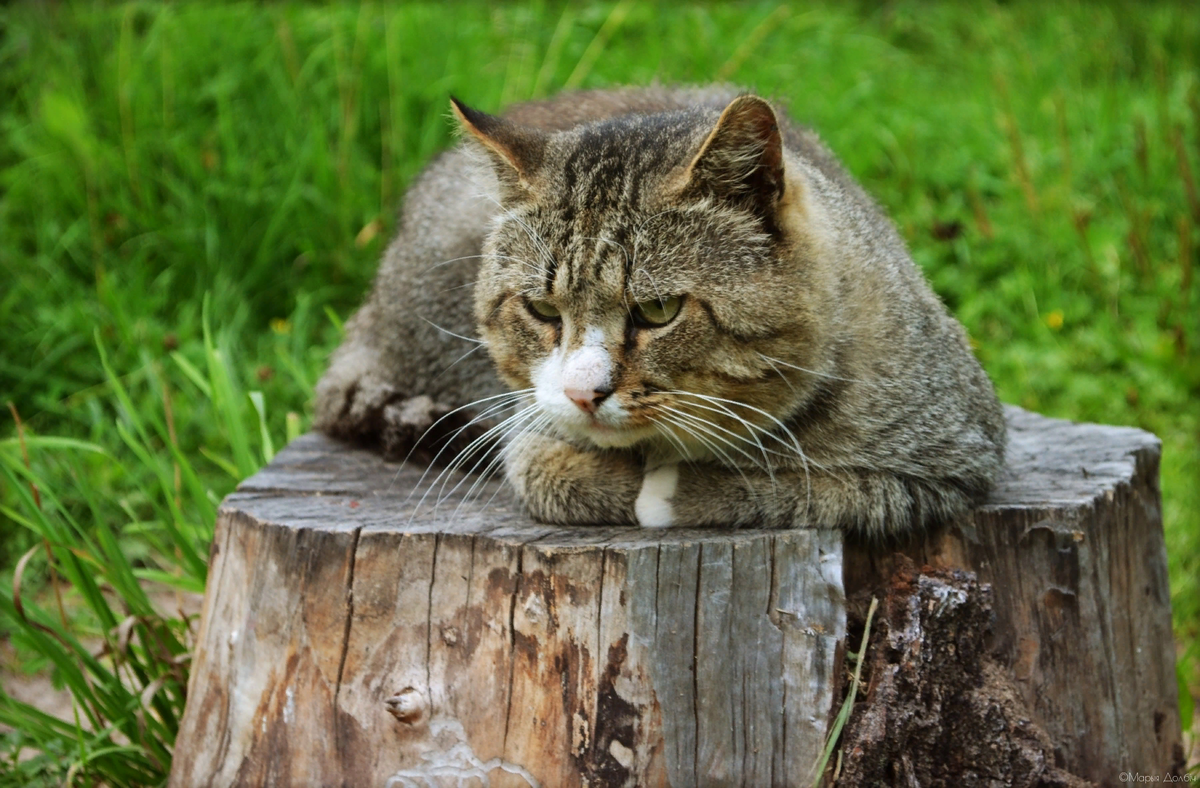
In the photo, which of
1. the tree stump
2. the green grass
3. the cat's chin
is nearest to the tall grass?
the tree stump

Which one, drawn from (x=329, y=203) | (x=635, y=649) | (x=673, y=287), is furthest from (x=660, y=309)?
(x=329, y=203)

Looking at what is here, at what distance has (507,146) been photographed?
2422mm

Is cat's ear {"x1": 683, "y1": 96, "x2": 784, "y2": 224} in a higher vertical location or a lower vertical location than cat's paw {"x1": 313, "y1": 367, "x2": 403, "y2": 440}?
higher

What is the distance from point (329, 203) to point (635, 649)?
3.39m

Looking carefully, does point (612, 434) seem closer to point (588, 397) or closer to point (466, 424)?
point (588, 397)

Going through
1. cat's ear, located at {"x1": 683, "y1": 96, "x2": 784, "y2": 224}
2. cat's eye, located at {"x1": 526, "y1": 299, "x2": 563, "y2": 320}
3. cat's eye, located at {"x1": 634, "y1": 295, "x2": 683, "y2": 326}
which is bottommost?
cat's eye, located at {"x1": 634, "y1": 295, "x2": 683, "y2": 326}

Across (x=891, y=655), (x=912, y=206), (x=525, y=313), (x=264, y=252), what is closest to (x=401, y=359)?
(x=525, y=313)

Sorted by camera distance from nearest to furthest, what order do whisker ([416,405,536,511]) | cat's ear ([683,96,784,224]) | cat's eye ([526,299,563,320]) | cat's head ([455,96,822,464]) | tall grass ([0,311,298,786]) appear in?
cat's ear ([683,96,784,224])
cat's head ([455,96,822,464])
cat's eye ([526,299,563,320])
whisker ([416,405,536,511])
tall grass ([0,311,298,786])

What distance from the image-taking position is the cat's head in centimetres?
220

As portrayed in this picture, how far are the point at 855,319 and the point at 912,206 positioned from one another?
3496 mm

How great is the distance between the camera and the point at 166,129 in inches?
198

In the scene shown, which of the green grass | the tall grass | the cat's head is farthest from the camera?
the green grass

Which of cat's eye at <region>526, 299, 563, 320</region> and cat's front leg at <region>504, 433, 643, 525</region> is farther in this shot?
cat's front leg at <region>504, 433, 643, 525</region>

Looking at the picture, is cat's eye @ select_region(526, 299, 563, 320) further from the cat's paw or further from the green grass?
the green grass
